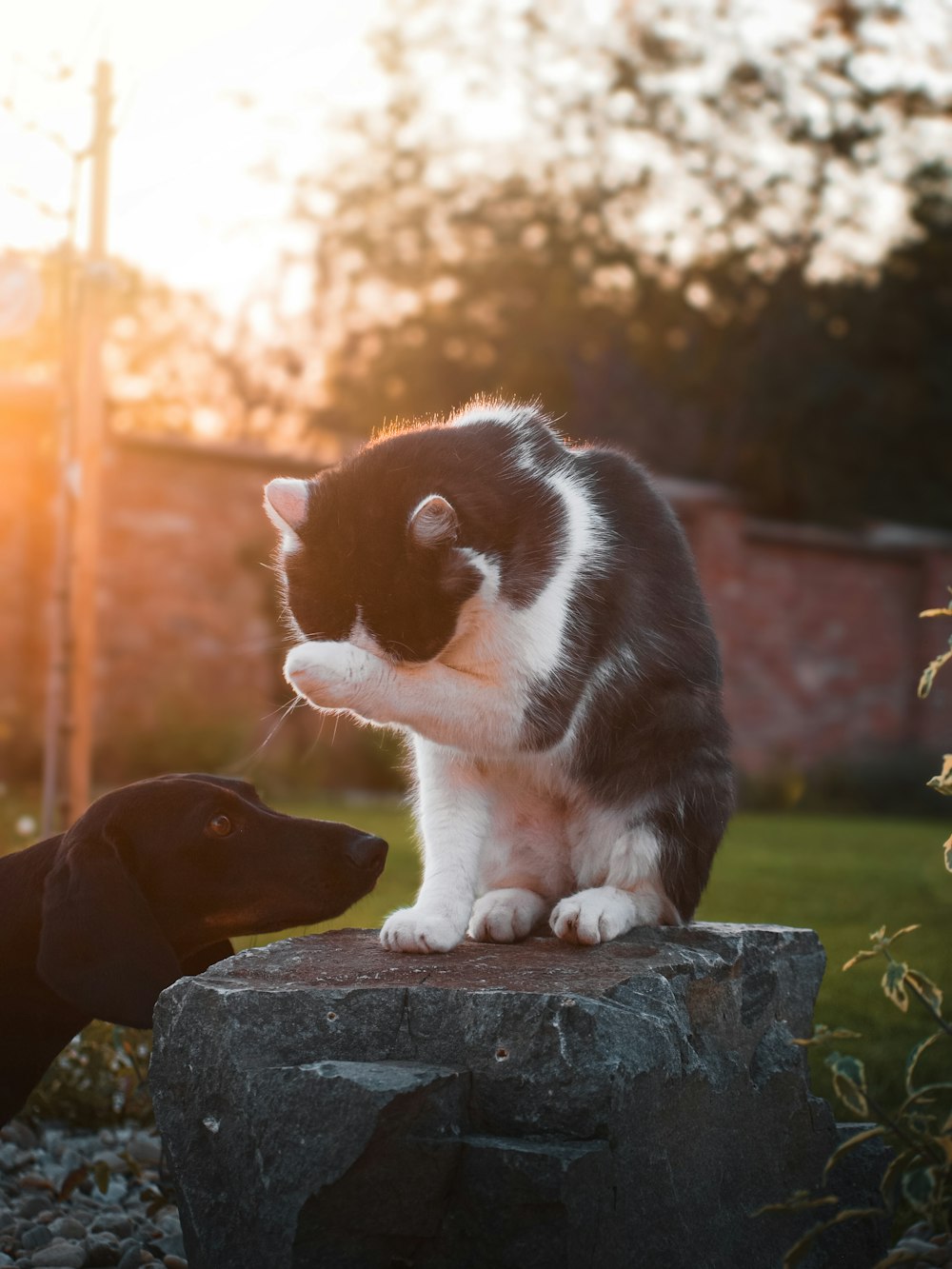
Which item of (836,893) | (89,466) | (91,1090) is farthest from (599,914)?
(836,893)

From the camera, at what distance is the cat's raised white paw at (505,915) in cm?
294

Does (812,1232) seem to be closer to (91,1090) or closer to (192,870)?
(192,870)

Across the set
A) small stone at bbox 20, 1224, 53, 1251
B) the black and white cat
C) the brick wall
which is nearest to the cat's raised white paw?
the black and white cat

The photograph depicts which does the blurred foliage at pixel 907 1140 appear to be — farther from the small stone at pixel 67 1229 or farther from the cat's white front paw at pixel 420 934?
the small stone at pixel 67 1229

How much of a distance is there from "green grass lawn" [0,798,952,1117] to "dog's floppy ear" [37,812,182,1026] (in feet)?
5.42

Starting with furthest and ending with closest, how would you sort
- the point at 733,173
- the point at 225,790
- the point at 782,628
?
the point at 733,173
the point at 782,628
the point at 225,790

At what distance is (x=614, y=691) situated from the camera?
2.84 m

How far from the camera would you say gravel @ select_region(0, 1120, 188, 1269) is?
2758 millimetres

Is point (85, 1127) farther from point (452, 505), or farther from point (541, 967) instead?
point (452, 505)

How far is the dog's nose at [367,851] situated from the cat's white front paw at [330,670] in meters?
0.54

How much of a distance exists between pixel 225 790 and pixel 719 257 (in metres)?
19.4

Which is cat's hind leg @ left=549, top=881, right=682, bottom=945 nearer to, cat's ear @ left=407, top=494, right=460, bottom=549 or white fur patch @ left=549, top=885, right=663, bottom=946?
white fur patch @ left=549, top=885, right=663, bottom=946

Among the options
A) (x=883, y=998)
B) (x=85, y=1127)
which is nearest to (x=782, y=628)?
(x=883, y=998)

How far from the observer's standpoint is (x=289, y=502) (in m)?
2.74
